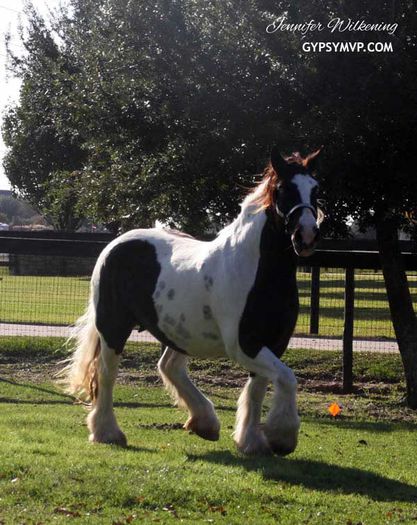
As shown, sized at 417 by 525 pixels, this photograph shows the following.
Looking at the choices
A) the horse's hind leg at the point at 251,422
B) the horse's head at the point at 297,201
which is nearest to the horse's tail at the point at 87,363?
the horse's hind leg at the point at 251,422

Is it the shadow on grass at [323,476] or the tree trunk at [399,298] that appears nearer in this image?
the shadow on grass at [323,476]

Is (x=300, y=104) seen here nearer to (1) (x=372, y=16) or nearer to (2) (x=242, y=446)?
(1) (x=372, y=16)

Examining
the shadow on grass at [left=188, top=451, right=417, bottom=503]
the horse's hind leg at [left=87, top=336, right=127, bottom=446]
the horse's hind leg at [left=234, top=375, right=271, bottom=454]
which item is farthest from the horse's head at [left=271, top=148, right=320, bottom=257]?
the horse's hind leg at [left=87, top=336, right=127, bottom=446]

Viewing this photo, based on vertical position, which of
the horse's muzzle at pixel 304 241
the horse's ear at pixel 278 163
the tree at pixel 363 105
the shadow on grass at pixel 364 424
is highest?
the tree at pixel 363 105

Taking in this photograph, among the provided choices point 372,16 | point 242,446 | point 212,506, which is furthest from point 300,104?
point 212,506

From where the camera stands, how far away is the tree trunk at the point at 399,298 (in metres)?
11.9

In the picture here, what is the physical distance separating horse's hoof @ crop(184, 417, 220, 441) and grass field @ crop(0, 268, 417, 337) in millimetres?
9025

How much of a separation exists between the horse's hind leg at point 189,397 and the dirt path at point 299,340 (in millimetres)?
6302

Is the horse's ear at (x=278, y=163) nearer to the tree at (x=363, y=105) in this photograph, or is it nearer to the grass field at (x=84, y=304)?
the tree at (x=363, y=105)

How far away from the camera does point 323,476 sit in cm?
695

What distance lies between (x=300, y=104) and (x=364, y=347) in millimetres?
6004

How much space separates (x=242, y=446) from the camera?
25.2 ft

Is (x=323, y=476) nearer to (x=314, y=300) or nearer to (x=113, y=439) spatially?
(x=113, y=439)

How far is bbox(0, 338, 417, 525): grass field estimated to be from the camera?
582 cm
